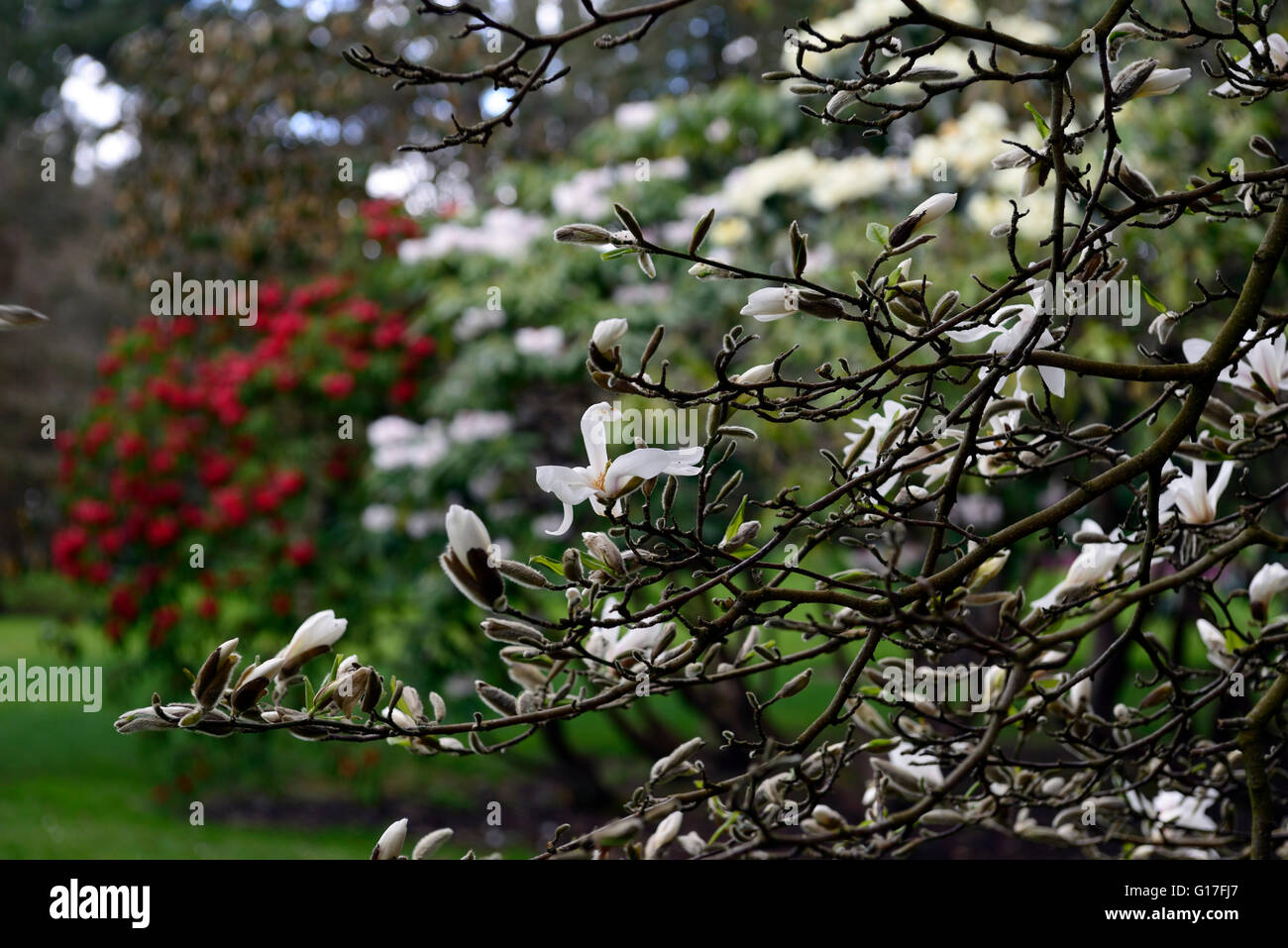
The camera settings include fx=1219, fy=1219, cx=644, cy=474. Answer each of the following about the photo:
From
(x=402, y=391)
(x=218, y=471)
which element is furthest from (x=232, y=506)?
(x=402, y=391)

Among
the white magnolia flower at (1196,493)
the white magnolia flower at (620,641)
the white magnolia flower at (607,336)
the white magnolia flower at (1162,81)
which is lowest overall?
the white magnolia flower at (620,641)

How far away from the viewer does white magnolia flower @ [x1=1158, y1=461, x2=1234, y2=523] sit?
3.86 ft

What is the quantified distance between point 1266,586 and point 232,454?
4166 millimetres

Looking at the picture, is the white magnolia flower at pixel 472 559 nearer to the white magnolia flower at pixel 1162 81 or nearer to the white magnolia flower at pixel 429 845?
the white magnolia flower at pixel 429 845

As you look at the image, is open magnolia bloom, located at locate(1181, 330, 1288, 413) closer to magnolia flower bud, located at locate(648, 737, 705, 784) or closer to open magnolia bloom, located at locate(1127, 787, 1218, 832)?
open magnolia bloom, located at locate(1127, 787, 1218, 832)

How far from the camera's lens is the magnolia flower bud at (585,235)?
38.4 inches

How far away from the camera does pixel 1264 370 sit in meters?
1.16

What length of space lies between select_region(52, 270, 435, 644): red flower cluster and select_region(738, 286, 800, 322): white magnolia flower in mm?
3567

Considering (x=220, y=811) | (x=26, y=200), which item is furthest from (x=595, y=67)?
(x=220, y=811)

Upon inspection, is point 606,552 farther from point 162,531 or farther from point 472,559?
point 162,531

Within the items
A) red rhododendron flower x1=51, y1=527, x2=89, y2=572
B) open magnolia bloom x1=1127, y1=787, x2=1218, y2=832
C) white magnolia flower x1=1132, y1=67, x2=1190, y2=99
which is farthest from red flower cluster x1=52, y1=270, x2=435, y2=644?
white magnolia flower x1=1132, y1=67, x2=1190, y2=99

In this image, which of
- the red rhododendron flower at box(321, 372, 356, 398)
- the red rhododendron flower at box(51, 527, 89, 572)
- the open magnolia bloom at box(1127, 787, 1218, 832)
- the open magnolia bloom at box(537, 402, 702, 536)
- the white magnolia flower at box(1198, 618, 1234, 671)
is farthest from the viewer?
the red rhododendron flower at box(51, 527, 89, 572)

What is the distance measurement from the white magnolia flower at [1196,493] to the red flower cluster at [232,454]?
350 cm

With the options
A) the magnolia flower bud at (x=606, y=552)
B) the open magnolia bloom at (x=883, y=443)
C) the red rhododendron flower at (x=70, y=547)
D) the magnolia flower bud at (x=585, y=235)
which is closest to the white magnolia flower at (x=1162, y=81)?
the open magnolia bloom at (x=883, y=443)
